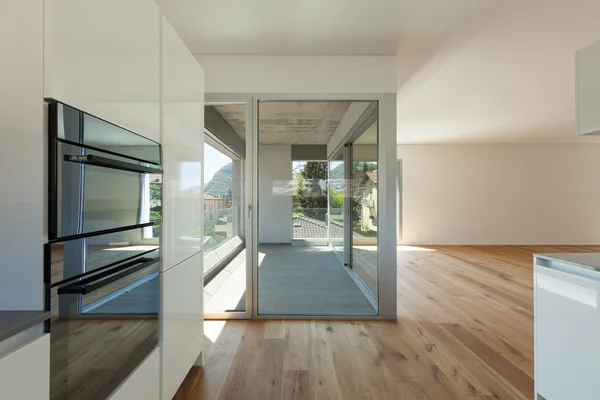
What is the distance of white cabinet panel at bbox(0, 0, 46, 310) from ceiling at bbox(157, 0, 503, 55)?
1894mm

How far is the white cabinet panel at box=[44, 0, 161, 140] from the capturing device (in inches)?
38.8

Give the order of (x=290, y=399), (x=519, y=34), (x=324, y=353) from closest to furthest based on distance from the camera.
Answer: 1. (x=290, y=399)
2. (x=324, y=353)
3. (x=519, y=34)

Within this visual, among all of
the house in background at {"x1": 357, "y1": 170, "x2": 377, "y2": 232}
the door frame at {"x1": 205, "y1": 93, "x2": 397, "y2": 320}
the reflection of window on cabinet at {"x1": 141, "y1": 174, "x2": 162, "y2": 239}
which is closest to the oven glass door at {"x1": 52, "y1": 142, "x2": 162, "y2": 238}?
the reflection of window on cabinet at {"x1": 141, "y1": 174, "x2": 162, "y2": 239}

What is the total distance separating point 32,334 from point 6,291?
15 cm

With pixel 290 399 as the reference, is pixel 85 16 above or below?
above

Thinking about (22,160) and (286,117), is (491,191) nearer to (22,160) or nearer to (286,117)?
(286,117)

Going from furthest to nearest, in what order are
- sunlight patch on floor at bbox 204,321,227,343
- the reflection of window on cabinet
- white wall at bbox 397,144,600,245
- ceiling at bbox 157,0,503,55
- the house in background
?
white wall at bbox 397,144,600,245
the house in background
sunlight patch on floor at bbox 204,321,227,343
ceiling at bbox 157,0,503,55
the reflection of window on cabinet

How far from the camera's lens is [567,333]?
65.4 inches

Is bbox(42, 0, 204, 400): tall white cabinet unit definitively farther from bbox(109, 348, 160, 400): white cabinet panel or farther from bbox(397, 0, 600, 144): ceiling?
bbox(397, 0, 600, 144): ceiling

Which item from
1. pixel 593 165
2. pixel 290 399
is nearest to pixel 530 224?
pixel 593 165

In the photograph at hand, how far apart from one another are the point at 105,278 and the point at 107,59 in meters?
0.80

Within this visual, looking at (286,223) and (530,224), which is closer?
(286,223)

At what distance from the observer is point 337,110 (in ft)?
12.0

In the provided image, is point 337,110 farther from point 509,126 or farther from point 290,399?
point 509,126
